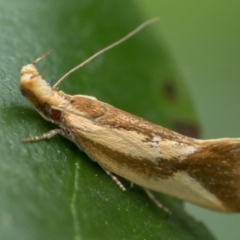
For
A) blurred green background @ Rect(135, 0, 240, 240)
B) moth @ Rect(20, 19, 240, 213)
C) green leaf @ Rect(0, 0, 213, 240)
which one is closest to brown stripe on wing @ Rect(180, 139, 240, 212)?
moth @ Rect(20, 19, 240, 213)

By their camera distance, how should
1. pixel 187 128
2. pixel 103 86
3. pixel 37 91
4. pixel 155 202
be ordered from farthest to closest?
pixel 187 128
pixel 103 86
pixel 155 202
pixel 37 91

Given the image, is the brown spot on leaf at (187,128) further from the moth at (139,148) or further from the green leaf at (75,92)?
the moth at (139,148)

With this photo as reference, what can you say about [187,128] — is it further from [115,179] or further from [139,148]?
[115,179]

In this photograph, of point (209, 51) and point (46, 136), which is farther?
point (209, 51)

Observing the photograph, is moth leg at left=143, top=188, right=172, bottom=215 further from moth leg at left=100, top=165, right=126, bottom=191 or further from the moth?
moth leg at left=100, top=165, right=126, bottom=191

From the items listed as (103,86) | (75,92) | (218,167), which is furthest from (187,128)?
(75,92)

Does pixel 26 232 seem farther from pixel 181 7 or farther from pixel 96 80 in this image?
pixel 181 7

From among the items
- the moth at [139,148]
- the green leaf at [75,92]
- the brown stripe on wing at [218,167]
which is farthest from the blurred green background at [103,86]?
the brown stripe on wing at [218,167]
